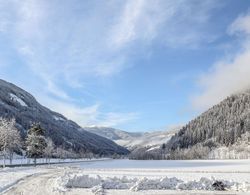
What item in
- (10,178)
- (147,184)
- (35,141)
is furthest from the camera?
(35,141)

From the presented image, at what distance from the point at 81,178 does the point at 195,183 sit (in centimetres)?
1281

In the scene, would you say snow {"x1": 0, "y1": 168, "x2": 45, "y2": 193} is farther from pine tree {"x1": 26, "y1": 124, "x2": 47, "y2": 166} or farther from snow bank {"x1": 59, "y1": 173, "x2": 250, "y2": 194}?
pine tree {"x1": 26, "y1": 124, "x2": 47, "y2": 166}

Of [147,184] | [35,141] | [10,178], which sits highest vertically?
[35,141]

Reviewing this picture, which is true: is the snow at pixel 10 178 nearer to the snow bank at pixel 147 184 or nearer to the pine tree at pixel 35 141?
the snow bank at pixel 147 184

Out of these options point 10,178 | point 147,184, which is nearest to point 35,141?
point 10,178

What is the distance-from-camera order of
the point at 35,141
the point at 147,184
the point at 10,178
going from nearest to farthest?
the point at 147,184 < the point at 10,178 < the point at 35,141

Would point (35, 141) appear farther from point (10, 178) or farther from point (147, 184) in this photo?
point (147, 184)

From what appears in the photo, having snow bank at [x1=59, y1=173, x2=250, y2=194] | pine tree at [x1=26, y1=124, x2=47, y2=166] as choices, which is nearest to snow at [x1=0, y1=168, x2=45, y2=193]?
snow bank at [x1=59, y1=173, x2=250, y2=194]

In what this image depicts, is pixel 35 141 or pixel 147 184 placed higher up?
pixel 35 141

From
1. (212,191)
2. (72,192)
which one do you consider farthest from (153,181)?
(72,192)

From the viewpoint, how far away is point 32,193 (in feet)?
127

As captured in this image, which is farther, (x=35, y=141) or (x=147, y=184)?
(x=35, y=141)

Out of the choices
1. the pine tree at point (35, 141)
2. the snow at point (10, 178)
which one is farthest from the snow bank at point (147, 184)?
the pine tree at point (35, 141)

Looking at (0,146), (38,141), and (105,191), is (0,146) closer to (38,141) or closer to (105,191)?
(38,141)
